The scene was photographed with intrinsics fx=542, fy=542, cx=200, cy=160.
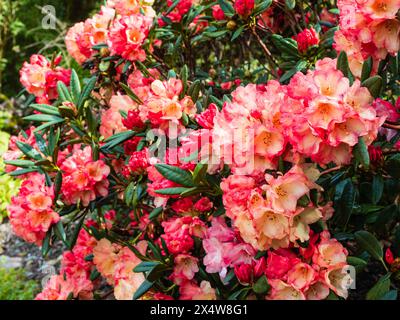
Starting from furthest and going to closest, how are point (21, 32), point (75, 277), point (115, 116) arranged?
point (21, 32), point (75, 277), point (115, 116)

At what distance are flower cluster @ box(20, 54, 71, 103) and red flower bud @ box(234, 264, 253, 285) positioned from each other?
1147mm

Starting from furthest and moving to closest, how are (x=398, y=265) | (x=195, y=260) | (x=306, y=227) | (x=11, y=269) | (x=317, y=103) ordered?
(x=11, y=269)
(x=195, y=260)
(x=398, y=265)
(x=306, y=227)
(x=317, y=103)

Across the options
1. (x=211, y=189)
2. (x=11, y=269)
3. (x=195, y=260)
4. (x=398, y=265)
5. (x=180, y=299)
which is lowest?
(x=11, y=269)

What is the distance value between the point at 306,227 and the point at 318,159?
0.56 feet

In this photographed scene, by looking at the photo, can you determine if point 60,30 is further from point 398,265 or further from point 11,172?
point 398,265

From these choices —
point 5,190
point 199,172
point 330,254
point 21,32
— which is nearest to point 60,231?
point 199,172

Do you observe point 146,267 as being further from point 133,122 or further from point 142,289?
point 133,122

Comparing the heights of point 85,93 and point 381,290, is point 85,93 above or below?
above

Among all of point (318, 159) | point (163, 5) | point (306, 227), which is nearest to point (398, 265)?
point (306, 227)

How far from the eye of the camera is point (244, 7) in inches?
65.2

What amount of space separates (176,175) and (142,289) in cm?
37

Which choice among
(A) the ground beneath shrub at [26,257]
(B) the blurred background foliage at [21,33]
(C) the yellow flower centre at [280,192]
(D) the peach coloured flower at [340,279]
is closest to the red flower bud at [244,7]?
(C) the yellow flower centre at [280,192]

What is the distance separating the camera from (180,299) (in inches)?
60.7

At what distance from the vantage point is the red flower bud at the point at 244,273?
1.31 meters
